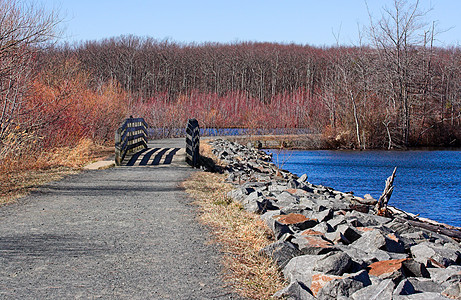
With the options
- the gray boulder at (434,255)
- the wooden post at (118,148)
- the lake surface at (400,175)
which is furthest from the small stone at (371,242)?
the wooden post at (118,148)

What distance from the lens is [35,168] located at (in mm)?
13617

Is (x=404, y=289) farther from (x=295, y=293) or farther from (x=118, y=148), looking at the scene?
(x=118, y=148)

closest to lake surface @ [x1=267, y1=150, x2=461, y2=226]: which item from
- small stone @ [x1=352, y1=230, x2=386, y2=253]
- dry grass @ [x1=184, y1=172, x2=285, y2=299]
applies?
dry grass @ [x1=184, y1=172, x2=285, y2=299]

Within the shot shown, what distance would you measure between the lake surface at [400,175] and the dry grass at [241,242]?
6659 millimetres

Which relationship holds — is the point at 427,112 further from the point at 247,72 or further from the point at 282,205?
the point at 247,72

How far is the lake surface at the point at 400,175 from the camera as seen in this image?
14719mm

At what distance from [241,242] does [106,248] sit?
1.63m

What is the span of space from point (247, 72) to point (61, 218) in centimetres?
9416

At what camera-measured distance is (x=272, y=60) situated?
4060 inches

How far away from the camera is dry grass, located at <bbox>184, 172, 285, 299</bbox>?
4789 millimetres

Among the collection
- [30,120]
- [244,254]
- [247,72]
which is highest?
[247,72]

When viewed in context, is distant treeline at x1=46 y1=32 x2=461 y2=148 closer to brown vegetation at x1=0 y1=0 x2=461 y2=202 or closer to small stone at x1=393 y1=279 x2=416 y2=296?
brown vegetation at x1=0 y1=0 x2=461 y2=202

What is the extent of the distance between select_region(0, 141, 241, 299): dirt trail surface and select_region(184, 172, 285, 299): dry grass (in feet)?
0.61

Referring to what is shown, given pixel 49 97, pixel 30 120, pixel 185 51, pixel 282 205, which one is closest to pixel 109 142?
pixel 49 97
